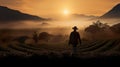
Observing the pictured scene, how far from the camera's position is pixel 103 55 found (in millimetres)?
46469

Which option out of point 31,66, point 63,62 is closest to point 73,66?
point 63,62

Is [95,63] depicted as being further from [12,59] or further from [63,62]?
[12,59]

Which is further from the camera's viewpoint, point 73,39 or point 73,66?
point 73,39

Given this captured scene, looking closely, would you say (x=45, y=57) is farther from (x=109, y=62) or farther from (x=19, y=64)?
(x=109, y=62)

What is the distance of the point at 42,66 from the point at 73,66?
2.88 metres

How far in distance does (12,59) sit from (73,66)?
586 cm

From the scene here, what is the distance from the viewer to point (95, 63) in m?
44.5

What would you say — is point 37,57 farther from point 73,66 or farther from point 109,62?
point 109,62

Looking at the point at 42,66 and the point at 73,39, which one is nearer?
the point at 42,66

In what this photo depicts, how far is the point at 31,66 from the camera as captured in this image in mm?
43719

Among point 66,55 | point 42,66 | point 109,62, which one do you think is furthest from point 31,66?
point 109,62

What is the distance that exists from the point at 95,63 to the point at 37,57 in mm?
5534

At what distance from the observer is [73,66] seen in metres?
43.7

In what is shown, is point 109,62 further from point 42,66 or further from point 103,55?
point 42,66
